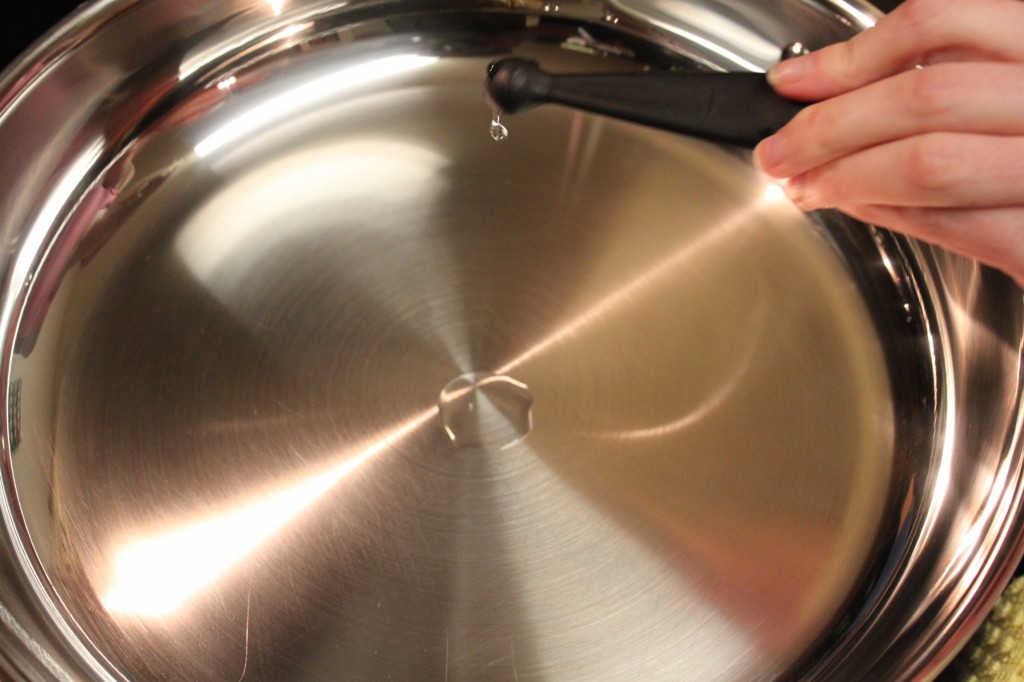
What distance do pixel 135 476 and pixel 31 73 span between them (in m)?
0.23

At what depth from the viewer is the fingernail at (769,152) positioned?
1.43 ft

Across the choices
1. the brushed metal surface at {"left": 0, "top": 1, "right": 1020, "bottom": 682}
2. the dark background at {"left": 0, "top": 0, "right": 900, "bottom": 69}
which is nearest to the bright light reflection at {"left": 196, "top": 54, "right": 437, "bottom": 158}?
the brushed metal surface at {"left": 0, "top": 1, "right": 1020, "bottom": 682}

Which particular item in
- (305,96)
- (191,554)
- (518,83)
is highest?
(305,96)

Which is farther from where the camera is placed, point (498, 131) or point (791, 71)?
point (498, 131)

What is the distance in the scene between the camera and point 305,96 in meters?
0.57

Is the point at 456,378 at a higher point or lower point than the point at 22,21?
lower

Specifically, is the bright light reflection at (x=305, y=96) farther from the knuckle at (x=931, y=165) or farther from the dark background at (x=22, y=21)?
the knuckle at (x=931, y=165)

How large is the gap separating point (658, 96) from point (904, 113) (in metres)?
0.11

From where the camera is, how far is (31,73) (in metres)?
0.49

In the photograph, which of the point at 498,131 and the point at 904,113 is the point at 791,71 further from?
the point at 498,131

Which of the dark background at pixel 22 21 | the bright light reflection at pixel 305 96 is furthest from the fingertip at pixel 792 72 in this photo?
the dark background at pixel 22 21

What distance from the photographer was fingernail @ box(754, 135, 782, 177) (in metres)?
0.44

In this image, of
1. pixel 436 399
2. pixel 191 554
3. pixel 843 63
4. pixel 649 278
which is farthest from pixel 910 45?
pixel 191 554

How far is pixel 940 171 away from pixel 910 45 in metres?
0.07
